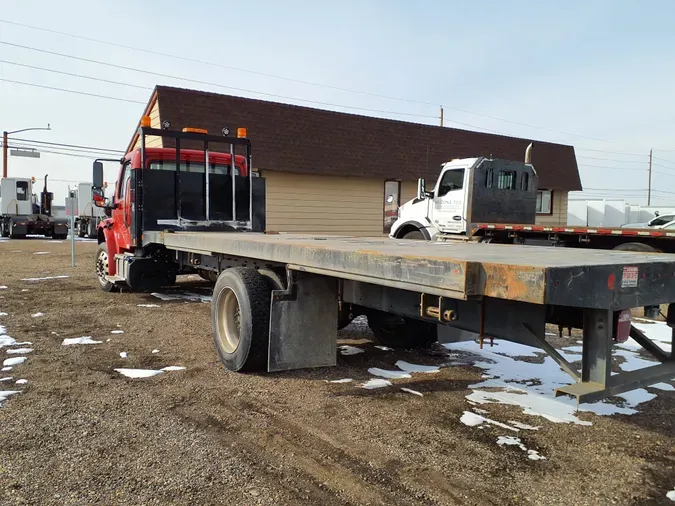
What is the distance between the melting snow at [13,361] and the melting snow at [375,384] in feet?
11.1

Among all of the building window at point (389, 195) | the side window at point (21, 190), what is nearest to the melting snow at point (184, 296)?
the building window at point (389, 195)

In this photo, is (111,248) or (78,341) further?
(111,248)

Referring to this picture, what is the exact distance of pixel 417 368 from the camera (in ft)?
17.7

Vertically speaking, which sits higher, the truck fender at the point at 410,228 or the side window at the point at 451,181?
the side window at the point at 451,181

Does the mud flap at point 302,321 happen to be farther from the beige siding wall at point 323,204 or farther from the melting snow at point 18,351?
the beige siding wall at point 323,204

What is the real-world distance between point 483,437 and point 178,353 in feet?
11.3

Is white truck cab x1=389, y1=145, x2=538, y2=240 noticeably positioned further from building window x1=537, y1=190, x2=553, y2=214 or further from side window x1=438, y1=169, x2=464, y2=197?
building window x1=537, y1=190, x2=553, y2=214

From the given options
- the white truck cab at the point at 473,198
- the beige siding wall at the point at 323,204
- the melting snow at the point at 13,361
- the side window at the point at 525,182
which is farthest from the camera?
the beige siding wall at the point at 323,204

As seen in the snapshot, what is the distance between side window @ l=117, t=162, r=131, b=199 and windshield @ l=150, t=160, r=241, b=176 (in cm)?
62

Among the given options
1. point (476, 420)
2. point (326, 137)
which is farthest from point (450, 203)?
point (476, 420)

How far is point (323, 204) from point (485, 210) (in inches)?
280

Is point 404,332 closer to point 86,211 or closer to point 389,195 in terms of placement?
point 389,195

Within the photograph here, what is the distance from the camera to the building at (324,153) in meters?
15.4

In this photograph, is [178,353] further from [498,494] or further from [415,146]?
[415,146]
